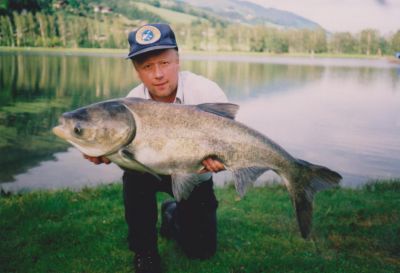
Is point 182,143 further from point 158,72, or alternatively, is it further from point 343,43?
point 343,43

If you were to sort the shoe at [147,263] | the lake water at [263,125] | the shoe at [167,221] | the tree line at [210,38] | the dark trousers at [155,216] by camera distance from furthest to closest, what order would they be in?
the tree line at [210,38]
the lake water at [263,125]
the shoe at [167,221]
the dark trousers at [155,216]
the shoe at [147,263]

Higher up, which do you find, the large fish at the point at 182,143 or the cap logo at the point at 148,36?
the cap logo at the point at 148,36

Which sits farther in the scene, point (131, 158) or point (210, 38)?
point (210, 38)

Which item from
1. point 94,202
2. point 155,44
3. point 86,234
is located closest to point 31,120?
point 94,202

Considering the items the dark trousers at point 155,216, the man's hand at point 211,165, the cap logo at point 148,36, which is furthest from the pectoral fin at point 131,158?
the cap logo at point 148,36

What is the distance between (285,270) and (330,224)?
1.54m

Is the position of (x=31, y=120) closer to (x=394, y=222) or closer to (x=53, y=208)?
(x=53, y=208)

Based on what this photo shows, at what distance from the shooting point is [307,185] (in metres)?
3.73

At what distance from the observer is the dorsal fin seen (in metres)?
3.57

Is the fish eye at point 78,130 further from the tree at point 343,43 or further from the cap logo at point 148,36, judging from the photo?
the tree at point 343,43

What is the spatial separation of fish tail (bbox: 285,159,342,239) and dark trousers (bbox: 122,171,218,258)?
1.24 meters

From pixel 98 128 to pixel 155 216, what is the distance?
64.8 inches

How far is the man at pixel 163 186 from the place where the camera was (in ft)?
13.3

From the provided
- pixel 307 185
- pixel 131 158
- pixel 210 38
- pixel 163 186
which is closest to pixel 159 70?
pixel 131 158
